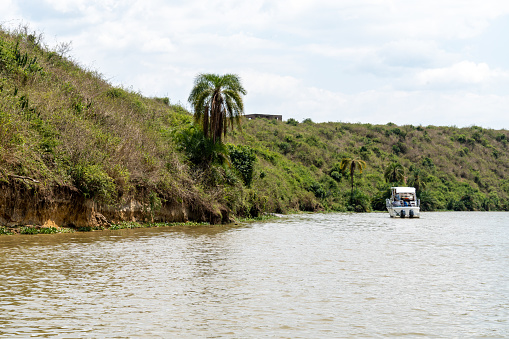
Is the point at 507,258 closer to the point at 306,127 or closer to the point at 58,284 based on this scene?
Result: the point at 58,284

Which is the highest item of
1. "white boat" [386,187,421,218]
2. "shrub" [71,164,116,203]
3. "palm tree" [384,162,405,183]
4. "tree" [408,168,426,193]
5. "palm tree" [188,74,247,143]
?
"palm tree" [188,74,247,143]

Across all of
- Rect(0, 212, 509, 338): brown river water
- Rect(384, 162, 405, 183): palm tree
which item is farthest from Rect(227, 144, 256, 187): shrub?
Rect(384, 162, 405, 183): palm tree

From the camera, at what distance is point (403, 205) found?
54.2 m

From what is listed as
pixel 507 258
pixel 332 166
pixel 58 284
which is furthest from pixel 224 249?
pixel 332 166

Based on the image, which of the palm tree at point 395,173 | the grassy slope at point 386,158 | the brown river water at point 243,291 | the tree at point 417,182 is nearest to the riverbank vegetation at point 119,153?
the grassy slope at point 386,158

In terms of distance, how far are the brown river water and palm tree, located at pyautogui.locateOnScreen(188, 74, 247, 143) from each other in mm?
17511

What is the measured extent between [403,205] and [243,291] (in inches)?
1789

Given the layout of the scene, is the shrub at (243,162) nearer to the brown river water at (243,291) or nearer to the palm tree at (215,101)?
the palm tree at (215,101)

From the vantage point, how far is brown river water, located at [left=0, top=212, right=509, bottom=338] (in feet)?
27.4

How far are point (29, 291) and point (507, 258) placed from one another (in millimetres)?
15672

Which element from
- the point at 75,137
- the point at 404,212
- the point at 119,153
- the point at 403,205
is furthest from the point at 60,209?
the point at 403,205

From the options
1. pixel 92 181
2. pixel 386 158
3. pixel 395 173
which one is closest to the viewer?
pixel 92 181

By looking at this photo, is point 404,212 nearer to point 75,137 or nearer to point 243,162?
point 243,162

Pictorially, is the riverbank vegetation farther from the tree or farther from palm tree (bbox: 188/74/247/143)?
the tree
